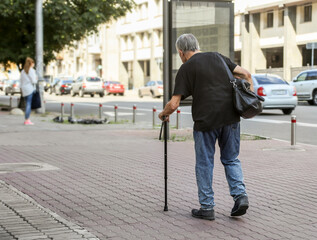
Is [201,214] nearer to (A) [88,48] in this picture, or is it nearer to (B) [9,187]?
(B) [9,187]

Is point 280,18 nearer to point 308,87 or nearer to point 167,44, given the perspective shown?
point 308,87

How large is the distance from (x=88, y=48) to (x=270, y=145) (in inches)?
2861

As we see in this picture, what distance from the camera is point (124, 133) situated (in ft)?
53.3

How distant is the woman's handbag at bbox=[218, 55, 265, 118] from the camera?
5.79m

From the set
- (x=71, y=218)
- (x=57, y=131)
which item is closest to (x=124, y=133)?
(x=57, y=131)

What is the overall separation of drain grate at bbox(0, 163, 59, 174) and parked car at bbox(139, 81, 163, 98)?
1408 inches

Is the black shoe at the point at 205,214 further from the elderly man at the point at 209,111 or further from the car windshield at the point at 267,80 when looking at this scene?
the car windshield at the point at 267,80

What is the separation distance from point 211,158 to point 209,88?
661mm

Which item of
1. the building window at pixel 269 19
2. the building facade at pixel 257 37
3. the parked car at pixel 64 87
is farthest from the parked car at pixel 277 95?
the parked car at pixel 64 87

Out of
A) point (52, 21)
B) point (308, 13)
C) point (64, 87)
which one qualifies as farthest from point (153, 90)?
point (52, 21)

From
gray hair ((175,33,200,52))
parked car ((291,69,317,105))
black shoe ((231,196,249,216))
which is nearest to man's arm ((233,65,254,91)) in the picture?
gray hair ((175,33,200,52))

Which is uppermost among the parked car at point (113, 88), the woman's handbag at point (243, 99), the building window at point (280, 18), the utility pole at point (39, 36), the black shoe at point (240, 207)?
the building window at point (280, 18)

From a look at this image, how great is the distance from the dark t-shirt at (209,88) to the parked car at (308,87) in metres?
25.0

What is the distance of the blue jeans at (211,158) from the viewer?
5926 millimetres
